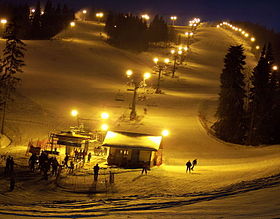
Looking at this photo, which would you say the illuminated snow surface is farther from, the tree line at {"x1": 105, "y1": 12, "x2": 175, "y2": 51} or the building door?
the tree line at {"x1": 105, "y1": 12, "x2": 175, "y2": 51}

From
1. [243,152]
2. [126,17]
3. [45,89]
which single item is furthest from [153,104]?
[126,17]

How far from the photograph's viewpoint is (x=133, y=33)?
99.8 m

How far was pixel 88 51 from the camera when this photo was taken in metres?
84.9

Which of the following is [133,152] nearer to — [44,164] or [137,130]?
[44,164]

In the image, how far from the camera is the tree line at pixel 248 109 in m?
46.0

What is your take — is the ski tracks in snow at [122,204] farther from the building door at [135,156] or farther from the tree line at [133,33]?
the tree line at [133,33]

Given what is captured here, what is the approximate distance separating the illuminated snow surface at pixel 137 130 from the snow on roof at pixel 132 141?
147 cm

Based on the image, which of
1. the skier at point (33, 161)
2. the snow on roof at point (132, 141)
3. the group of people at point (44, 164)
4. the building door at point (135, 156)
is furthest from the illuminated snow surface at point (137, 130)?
the building door at point (135, 156)

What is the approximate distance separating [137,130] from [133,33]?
210 feet

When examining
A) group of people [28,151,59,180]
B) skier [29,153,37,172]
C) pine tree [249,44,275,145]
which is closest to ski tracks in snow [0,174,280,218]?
group of people [28,151,59,180]

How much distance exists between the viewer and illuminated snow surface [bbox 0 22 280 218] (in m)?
15.8

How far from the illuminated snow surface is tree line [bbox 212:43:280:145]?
11.8 ft

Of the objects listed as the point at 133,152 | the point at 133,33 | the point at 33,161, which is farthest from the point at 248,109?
the point at 133,33

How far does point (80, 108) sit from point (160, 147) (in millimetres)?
19601
